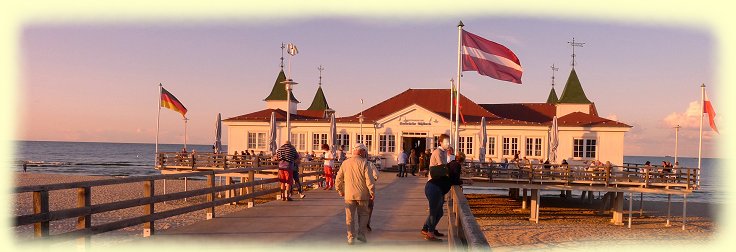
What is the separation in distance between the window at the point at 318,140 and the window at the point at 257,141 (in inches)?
117

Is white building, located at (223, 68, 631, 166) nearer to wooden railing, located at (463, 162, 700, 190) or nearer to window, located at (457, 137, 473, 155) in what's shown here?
window, located at (457, 137, 473, 155)

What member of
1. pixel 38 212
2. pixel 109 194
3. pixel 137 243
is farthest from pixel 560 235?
pixel 109 194

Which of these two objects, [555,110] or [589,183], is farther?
[555,110]

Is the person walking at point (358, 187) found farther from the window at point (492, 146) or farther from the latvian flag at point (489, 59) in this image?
the window at point (492, 146)

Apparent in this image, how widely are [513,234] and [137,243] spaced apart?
16262 millimetres

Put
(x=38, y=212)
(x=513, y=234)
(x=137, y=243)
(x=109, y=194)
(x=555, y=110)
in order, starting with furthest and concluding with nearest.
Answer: (x=555, y=110) → (x=109, y=194) → (x=513, y=234) → (x=137, y=243) → (x=38, y=212)

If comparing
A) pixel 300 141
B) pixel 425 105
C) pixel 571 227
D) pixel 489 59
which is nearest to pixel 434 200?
pixel 489 59

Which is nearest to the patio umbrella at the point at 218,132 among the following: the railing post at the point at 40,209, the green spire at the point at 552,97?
the railing post at the point at 40,209

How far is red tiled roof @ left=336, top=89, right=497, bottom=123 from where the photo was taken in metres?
37.0

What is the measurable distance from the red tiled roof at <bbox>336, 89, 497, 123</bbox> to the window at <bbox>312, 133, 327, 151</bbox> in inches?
52.2

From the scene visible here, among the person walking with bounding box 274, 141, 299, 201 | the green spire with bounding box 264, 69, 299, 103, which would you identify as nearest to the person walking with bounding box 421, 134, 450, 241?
the person walking with bounding box 274, 141, 299, 201

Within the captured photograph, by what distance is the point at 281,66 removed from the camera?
47.4 metres

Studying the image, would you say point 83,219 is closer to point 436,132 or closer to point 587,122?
point 436,132

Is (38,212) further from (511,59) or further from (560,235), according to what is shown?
(560,235)
